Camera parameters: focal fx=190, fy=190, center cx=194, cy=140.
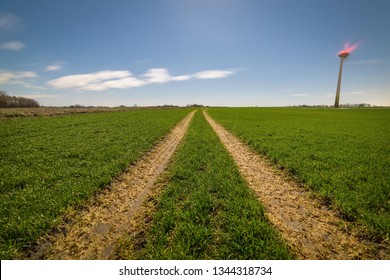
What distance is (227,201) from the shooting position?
20.0ft

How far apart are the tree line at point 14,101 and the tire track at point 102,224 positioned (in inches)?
5980

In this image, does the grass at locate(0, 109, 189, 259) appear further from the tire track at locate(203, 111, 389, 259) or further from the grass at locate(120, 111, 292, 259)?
the tire track at locate(203, 111, 389, 259)


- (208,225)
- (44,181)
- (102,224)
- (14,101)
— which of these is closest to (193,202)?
(208,225)

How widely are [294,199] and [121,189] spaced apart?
20.5 ft

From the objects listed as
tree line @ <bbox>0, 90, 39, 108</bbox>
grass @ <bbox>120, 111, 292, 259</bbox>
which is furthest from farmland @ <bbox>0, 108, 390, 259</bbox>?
tree line @ <bbox>0, 90, 39, 108</bbox>

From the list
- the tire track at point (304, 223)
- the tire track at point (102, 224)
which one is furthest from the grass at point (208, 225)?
the tire track at point (102, 224)

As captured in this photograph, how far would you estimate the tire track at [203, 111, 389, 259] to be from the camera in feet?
13.9

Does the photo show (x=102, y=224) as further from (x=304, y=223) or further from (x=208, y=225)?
(x=304, y=223)

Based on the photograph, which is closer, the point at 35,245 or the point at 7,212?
the point at 35,245

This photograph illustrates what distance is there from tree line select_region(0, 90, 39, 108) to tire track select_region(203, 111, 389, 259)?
6139 inches

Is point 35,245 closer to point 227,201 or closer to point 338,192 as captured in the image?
point 227,201

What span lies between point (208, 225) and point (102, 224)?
2899mm
